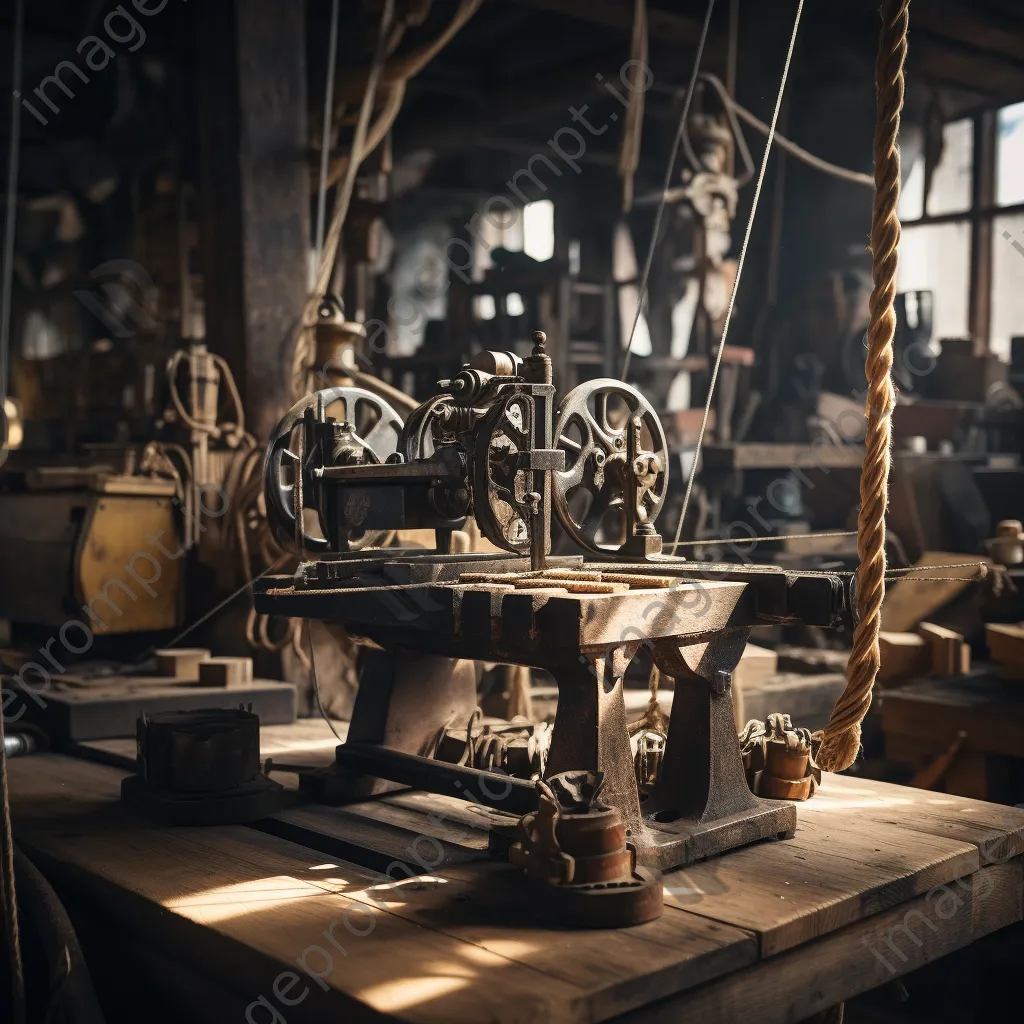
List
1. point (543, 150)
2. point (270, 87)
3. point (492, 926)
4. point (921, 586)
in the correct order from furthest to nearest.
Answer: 1. point (543, 150)
2. point (921, 586)
3. point (270, 87)
4. point (492, 926)

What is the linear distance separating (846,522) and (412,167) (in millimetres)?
6343

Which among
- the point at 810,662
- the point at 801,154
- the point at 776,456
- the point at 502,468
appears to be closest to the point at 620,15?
the point at 801,154

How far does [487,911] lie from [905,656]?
295 cm

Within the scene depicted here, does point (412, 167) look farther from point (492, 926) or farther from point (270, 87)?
point (492, 926)

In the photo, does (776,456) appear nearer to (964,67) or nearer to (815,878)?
(964,67)

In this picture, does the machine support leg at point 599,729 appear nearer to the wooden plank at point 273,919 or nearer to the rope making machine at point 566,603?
the rope making machine at point 566,603

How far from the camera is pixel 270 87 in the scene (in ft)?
15.6

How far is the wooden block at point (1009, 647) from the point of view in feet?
13.8

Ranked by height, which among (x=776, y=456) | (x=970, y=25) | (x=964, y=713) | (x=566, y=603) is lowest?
(x=964, y=713)

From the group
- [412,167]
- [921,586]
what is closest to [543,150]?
[412,167]

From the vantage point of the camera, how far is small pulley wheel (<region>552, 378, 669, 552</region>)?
2830 millimetres

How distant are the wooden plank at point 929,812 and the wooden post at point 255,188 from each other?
2477mm

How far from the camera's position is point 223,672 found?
3.99 metres

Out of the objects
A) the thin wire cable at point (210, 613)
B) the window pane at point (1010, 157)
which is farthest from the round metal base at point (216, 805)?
the window pane at point (1010, 157)
